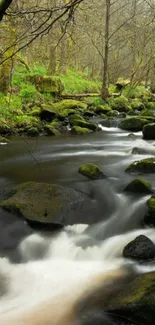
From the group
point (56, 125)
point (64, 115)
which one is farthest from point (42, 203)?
point (64, 115)

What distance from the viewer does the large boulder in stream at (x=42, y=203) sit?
439 centimetres

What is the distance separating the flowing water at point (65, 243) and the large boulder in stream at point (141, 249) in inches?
4.7

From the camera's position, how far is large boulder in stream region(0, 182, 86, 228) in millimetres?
4395

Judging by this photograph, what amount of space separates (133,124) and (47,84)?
5.26 meters

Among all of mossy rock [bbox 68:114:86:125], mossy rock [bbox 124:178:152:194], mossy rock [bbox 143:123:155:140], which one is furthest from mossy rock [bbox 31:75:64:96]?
mossy rock [bbox 124:178:152:194]

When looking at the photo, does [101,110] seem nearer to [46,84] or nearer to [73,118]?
[46,84]

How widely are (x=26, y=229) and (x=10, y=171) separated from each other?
258cm

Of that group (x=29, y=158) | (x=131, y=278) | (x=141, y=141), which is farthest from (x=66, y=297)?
(x=141, y=141)

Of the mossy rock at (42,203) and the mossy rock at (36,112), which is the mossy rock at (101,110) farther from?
the mossy rock at (42,203)

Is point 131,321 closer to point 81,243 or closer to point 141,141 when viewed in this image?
point 81,243

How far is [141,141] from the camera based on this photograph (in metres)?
9.66

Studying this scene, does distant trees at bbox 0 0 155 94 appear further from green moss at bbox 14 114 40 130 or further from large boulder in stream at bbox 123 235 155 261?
large boulder in stream at bbox 123 235 155 261

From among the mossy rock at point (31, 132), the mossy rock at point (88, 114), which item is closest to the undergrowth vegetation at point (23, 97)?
the mossy rock at point (31, 132)

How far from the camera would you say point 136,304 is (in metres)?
2.73
